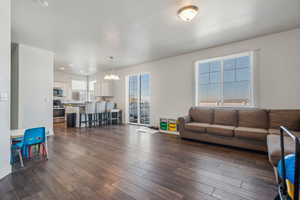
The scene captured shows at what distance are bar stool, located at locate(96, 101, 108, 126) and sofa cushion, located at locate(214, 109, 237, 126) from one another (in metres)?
4.70

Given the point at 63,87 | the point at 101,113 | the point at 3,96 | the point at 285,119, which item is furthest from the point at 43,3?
the point at 63,87

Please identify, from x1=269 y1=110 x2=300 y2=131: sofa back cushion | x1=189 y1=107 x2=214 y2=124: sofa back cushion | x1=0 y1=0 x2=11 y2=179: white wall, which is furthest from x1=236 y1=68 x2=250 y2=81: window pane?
x1=0 y1=0 x2=11 y2=179: white wall

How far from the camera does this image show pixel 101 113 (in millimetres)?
6492

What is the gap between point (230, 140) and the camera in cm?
336

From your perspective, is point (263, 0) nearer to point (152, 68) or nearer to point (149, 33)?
point (149, 33)

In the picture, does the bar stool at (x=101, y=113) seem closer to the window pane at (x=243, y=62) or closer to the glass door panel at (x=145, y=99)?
the glass door panel at (x=145, y=99)

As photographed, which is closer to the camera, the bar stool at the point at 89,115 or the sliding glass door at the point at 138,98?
the bar stool at the point at 89,115

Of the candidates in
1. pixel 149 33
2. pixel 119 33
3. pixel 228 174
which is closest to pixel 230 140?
pixel 228 174

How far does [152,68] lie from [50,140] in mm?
4266

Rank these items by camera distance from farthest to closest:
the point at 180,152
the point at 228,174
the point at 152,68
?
the point at 152,68
the point at 180,152
the point at 228,174

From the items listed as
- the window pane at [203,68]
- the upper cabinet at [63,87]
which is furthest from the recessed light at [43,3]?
the upper cabinet at [63,87]

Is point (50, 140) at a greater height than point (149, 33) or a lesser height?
lesser

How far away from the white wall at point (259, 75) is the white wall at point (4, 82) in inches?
169

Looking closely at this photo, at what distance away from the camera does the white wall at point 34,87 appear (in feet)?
12.9
